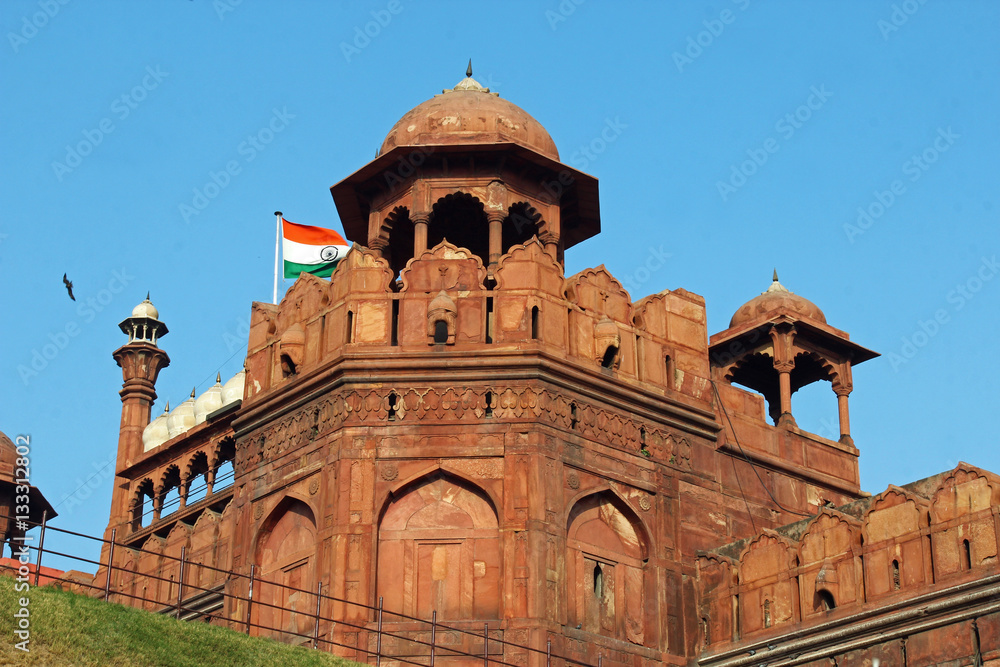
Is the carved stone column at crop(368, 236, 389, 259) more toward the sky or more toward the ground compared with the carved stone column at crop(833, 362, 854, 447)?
more toward the sky

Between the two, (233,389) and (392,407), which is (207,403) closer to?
(233,389)

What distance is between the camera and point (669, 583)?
907 inches

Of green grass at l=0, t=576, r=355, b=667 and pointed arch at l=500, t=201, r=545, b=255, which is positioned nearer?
green grass at l=0, t=576, r=355, b=667

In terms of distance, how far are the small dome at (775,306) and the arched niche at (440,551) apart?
818cm

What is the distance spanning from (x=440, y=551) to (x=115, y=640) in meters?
5.42

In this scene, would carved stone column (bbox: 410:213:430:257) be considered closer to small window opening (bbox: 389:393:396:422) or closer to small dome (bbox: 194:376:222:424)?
small window opening (bbox: 389:393:396:422)

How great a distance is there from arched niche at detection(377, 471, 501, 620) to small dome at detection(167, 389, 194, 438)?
12071mm

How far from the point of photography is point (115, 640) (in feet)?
57.7

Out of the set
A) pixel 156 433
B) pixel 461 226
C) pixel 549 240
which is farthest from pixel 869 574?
pixel 156 433

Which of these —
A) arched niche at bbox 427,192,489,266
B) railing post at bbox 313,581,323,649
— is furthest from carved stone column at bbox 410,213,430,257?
railing post at bbox 313,581,323,649

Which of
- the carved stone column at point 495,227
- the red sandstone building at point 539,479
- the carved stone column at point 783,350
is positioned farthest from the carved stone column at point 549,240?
the carved stone column at point 783,350

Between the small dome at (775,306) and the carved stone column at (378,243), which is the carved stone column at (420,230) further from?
the small dome at (775,306)

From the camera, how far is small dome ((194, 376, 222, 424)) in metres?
33.8

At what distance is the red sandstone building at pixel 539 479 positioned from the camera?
20969 millimetres
